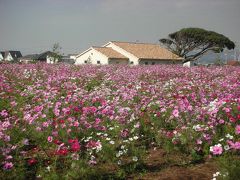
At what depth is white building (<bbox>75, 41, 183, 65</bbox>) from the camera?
55438 millimetres

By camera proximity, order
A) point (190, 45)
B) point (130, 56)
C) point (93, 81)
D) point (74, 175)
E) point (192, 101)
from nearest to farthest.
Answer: point (74, 175)
point (192, 101)
point (93, 81)
point (130, 56)
point (190, 45)

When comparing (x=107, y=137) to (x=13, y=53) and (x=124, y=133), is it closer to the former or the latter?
(x=124, y=133)

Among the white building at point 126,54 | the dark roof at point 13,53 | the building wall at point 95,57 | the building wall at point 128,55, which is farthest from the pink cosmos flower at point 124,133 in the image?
the dark roof at point 13,53

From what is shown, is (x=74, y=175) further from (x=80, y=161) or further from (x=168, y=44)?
(x=168, y=44)

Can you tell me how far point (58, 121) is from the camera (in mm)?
6160

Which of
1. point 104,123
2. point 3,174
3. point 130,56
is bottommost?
point 3,174

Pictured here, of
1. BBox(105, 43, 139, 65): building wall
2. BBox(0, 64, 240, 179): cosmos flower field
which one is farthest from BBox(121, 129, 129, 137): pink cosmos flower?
BBox(105, 43, 139, 65): building wall

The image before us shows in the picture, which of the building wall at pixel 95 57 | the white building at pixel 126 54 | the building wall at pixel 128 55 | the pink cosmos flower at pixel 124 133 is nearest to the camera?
the pink cosmos flower at pixel 124 133

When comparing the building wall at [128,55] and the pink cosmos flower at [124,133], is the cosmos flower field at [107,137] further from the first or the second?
the building wall at [128,55]

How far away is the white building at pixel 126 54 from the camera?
55.4 m

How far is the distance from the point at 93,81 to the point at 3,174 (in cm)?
936

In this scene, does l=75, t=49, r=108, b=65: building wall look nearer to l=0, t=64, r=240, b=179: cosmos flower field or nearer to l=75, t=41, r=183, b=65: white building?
l=75, t=41, r=183, b=65: white building

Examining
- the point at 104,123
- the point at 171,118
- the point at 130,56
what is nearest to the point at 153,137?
the point at 171,118

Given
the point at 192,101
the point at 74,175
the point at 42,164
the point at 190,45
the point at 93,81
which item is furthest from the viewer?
the point at 190,45
